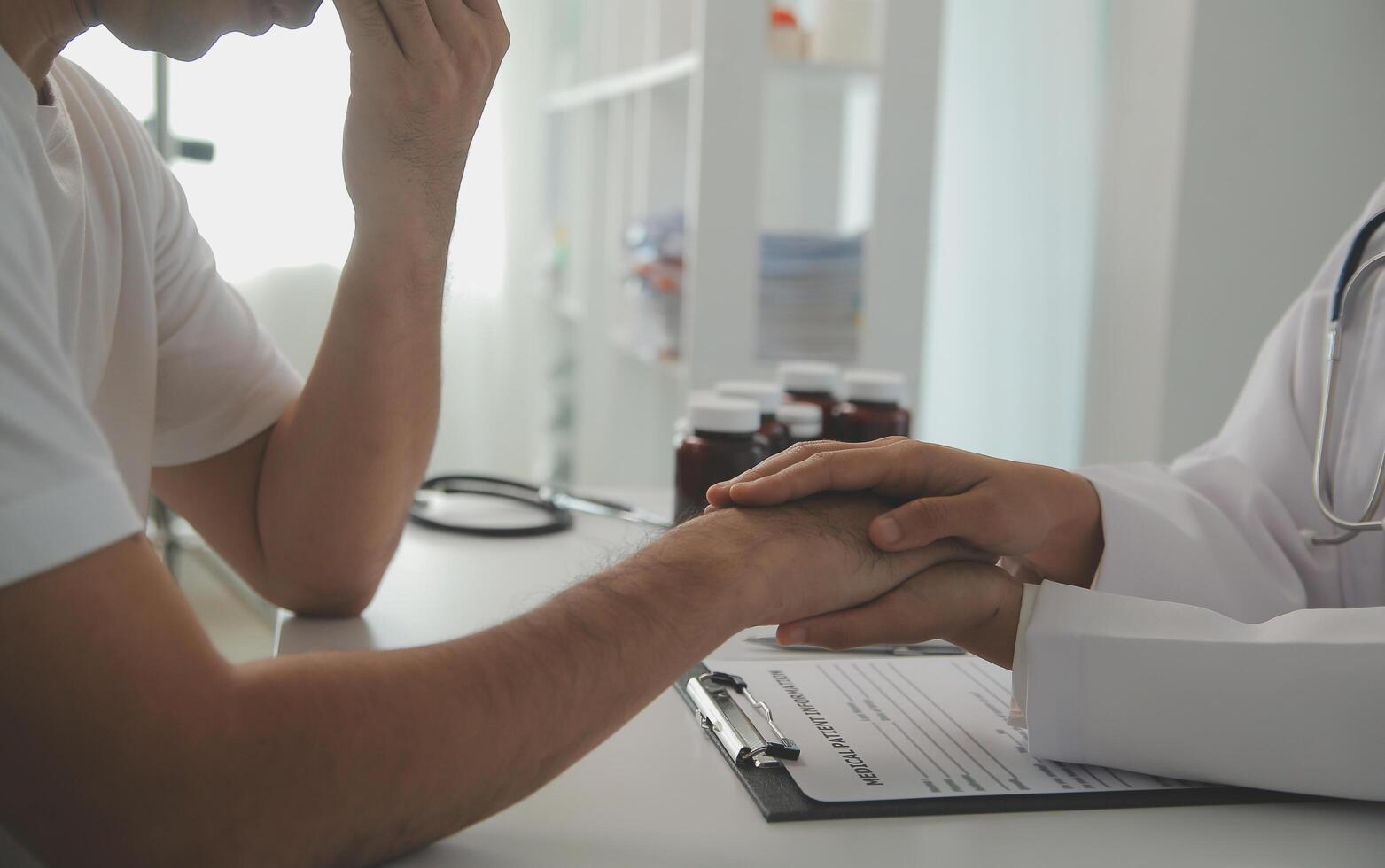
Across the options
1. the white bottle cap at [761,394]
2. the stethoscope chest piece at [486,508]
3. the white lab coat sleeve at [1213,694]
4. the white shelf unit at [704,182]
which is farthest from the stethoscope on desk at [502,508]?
the white shelf unit at [704,182]

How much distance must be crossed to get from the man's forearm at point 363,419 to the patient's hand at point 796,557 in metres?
0.39

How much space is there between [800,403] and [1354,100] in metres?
1.54

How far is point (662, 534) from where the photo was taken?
0.70 meters

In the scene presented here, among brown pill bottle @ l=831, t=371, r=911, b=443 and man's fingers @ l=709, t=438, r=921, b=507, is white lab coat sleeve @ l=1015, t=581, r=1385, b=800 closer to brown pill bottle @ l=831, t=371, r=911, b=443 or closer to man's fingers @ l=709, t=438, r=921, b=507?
man's fingers @ l=709, t=438, r=921, b=507

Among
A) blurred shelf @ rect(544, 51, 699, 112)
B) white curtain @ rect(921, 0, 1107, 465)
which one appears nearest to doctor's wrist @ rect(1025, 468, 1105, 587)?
blurred shelf @ rect(544, 51, 699, 112)

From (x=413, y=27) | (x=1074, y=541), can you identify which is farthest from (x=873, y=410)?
(x=413, y=27)

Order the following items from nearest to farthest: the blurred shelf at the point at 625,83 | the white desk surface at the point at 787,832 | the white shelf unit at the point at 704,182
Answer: the white desk surface at the point at 787,832, the white shelf unit at the point at 704,182, the blurred shelf at the point at 625,83

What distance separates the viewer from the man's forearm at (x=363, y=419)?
3.19 ft

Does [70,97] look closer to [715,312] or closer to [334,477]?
[334,477]

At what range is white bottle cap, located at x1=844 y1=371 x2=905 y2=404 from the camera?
1210 mm

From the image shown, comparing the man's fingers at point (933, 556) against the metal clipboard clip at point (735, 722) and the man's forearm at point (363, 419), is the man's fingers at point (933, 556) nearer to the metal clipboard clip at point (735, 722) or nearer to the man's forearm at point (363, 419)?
the metal clipboard clip at point (735, 722)

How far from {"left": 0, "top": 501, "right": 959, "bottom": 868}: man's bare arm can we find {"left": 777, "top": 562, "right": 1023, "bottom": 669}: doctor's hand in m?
0.11

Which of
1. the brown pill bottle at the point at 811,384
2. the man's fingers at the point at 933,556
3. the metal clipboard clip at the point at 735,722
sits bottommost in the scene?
the metal clipboard clip at the point at 735,722

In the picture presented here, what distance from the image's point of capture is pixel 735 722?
28.2 inches
